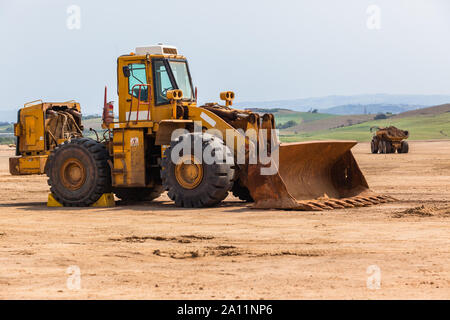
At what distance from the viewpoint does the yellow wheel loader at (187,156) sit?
49.1 ft

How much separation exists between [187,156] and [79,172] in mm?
2803

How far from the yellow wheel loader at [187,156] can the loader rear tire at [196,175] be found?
2cm

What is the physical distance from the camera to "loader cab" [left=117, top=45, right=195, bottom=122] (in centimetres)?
1633

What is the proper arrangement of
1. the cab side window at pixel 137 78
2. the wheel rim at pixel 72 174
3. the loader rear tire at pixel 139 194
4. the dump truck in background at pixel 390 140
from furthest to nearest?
the dump truck in background at pixel 390 140
the loader rear tire at pixel 139 194
the wheel rim at pixel 72 174
the cab side window at pixel 137 78

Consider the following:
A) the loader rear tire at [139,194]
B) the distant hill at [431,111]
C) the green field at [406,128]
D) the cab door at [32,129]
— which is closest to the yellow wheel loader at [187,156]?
the loader rear tire at [139,194]

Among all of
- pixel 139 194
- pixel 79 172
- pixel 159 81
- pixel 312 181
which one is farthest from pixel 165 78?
pixel 312 181

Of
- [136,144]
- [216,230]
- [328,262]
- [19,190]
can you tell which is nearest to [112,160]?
[136,144]

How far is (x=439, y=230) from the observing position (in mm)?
11617

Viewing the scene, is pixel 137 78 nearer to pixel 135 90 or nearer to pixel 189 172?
pixel 135 90

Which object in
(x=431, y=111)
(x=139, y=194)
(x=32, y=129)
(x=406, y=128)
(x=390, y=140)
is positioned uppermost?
(x=431, y=111)

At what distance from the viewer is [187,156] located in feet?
50.2

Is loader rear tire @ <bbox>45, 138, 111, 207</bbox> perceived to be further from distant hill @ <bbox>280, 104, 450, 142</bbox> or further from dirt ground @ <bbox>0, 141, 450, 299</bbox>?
distant hill @ <bbox>280, 104, 450, 142</bbox>

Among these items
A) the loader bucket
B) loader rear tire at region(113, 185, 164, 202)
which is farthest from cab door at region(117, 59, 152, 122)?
the loader bucket

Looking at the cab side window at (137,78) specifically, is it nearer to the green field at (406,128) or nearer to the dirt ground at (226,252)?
the dirt ground at (226,252)
